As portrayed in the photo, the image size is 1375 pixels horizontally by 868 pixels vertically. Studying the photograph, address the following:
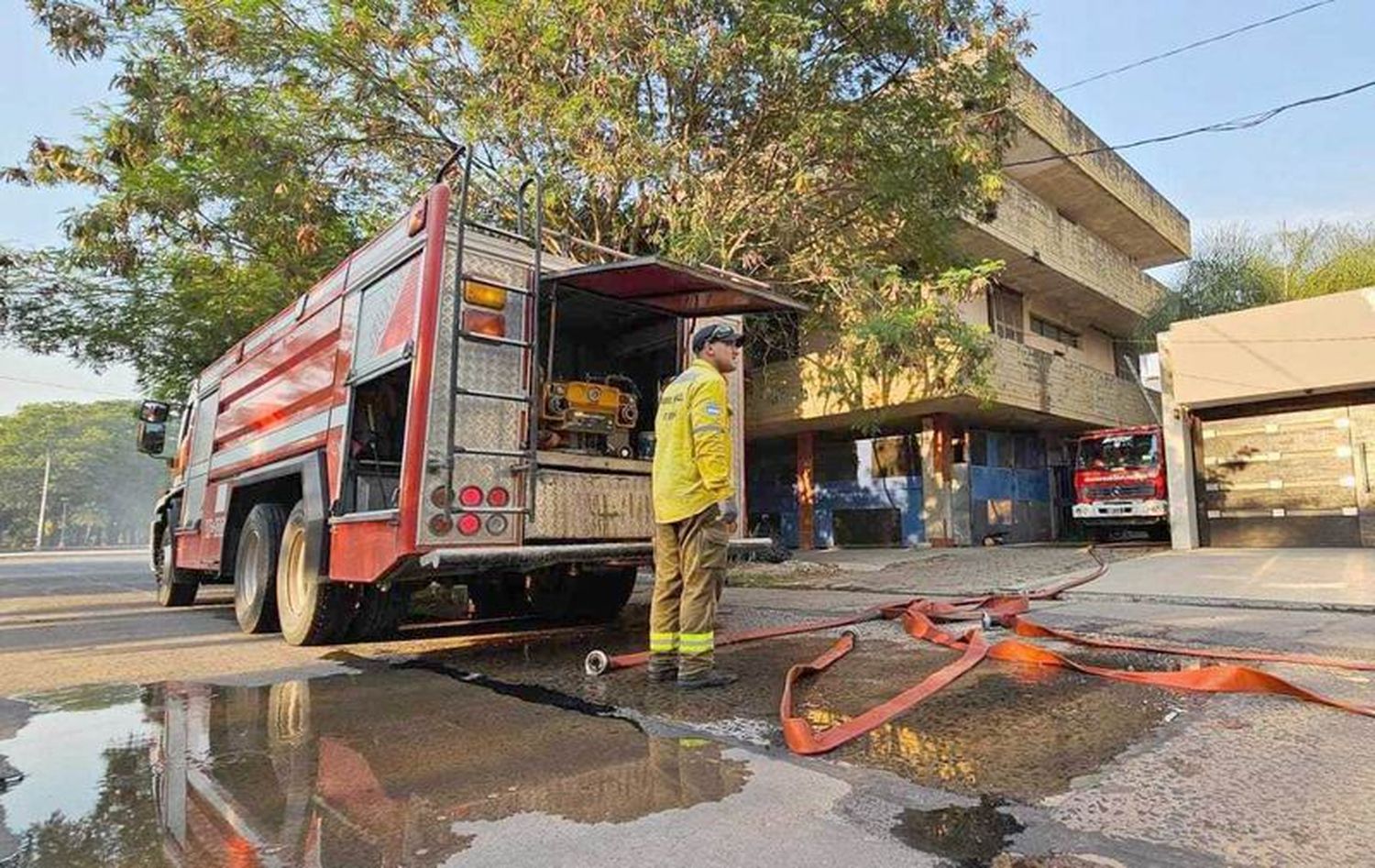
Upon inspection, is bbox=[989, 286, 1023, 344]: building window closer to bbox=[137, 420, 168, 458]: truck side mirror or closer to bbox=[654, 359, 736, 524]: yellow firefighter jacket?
bbox=[137, 420, 168, 458]: truck side mirror

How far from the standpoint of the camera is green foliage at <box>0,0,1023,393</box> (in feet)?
30.5

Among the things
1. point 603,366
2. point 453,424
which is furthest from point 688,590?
point 603,366

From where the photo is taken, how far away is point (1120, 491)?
61.5 ft

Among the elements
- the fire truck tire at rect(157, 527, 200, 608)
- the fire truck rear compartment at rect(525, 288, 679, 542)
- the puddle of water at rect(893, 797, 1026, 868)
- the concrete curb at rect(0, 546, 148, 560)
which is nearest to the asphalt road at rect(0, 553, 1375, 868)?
the puddle of water at rect(893, 797, 1026, 868)

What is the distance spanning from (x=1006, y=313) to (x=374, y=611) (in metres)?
19.4

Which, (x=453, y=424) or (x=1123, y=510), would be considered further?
(x=1123, y=510)

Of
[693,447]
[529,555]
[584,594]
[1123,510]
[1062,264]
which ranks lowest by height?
[584,594]

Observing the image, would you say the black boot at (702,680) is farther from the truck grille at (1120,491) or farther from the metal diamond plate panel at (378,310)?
the truck grille at (1120,491)

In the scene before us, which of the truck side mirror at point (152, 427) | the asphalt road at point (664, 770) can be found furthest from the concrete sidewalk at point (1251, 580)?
the truck side mirror at point (152, 427)

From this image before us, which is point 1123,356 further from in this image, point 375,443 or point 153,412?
point 375,443

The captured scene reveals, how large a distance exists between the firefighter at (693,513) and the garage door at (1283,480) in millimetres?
15024

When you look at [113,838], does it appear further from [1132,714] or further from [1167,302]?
[1167,302]

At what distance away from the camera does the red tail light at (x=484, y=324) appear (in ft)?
16.4

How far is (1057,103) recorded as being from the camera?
1994cm
